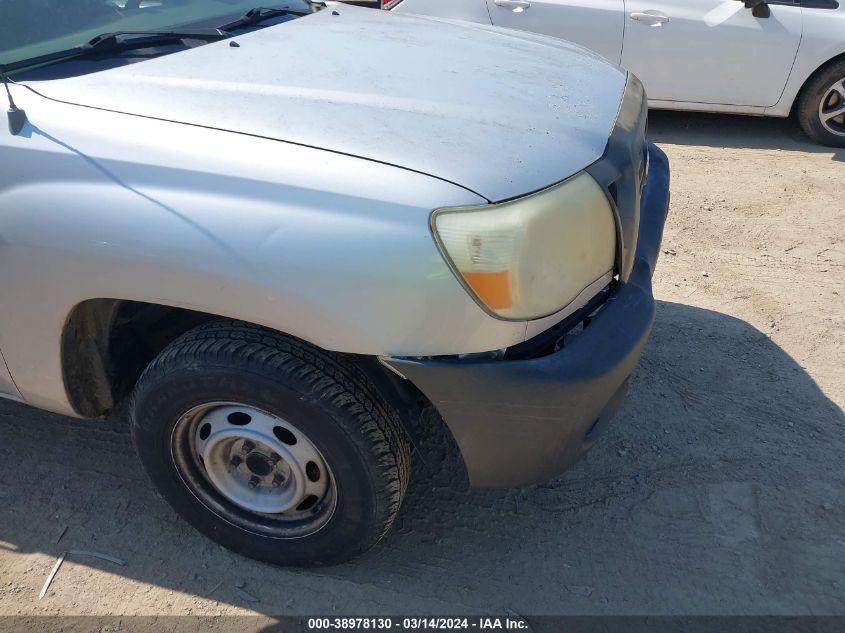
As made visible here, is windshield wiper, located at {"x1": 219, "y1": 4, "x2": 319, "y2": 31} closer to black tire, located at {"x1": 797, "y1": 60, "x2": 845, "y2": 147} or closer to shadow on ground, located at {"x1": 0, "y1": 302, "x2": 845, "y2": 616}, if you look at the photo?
shadow on ground, located at {"x1": 0, "y1": 302, "x2": 845, "y2": 616}

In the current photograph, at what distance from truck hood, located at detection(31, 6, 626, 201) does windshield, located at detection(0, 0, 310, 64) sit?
0.26 metres

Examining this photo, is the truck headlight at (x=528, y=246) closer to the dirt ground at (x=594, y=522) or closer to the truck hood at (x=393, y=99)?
the truck hood at (x=393, y=99)

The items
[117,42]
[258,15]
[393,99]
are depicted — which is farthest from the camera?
[258,15]

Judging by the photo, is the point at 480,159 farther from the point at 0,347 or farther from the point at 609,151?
the point at 0,347

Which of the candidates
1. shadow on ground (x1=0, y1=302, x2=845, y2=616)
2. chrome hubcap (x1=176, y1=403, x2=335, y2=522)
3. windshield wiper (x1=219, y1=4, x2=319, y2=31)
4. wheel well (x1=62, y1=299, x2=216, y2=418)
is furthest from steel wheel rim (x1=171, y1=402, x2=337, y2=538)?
windshield wiper (x1=219, y1=4, x2=319, y2=31)

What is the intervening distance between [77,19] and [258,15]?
2.34 feet

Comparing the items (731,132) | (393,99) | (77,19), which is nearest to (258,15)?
(77,19)

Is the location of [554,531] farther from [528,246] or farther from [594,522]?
[528,246]

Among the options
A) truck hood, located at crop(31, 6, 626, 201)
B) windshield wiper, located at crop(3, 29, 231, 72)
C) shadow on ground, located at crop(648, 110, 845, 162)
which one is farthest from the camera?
shadow on ground, located at crop(648, 110, 845, 162)

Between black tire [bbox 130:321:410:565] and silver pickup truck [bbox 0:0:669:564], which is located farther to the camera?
black tire [bbox 130:321:410:565]

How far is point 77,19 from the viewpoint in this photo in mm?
2502

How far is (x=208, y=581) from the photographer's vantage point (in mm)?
2416

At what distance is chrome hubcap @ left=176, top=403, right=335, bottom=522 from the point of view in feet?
7.21

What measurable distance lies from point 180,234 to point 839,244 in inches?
156
